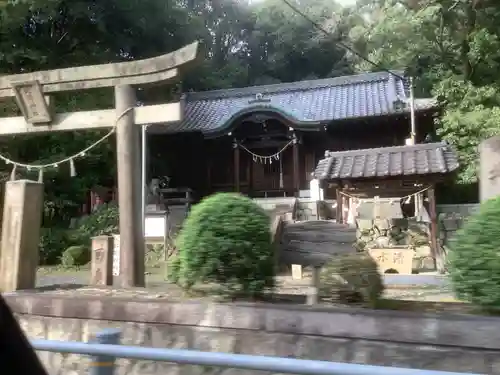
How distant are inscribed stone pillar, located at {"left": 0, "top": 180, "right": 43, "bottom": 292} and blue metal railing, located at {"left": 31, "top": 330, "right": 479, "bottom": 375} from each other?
2457mm

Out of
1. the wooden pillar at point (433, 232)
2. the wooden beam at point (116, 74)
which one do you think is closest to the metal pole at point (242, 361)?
the wooden beam at point (116, 74)

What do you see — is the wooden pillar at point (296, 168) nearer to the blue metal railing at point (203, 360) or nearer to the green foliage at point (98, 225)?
the green foliage at point (98, 225)

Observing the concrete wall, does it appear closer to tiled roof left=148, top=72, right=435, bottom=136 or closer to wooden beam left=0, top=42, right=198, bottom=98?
wooden beam left=0, top=42, right=198, bottom=98

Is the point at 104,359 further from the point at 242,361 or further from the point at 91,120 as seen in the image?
the point at 91,120

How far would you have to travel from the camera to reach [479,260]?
310 centimetres

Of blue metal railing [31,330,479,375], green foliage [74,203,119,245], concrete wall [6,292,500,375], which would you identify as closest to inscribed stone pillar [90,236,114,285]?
concrete wall [6,292,500,375]

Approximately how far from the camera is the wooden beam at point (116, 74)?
5.83 metres

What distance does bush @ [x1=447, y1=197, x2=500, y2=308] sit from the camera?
306 centimetres

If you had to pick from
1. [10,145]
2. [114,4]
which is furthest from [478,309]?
[114,4]

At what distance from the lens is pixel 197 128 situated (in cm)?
1805

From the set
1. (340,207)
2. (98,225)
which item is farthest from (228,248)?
(98,225)

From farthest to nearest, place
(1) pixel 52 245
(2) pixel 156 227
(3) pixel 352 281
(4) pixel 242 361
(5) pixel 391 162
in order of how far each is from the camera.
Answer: (1) pixel 52 245 → (2) pixel 156 227 → (5) pixel 391 162 → (3) pixel 352 281 → (4) pixel 242 361

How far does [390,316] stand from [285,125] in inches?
568

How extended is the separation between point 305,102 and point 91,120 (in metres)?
14.1
